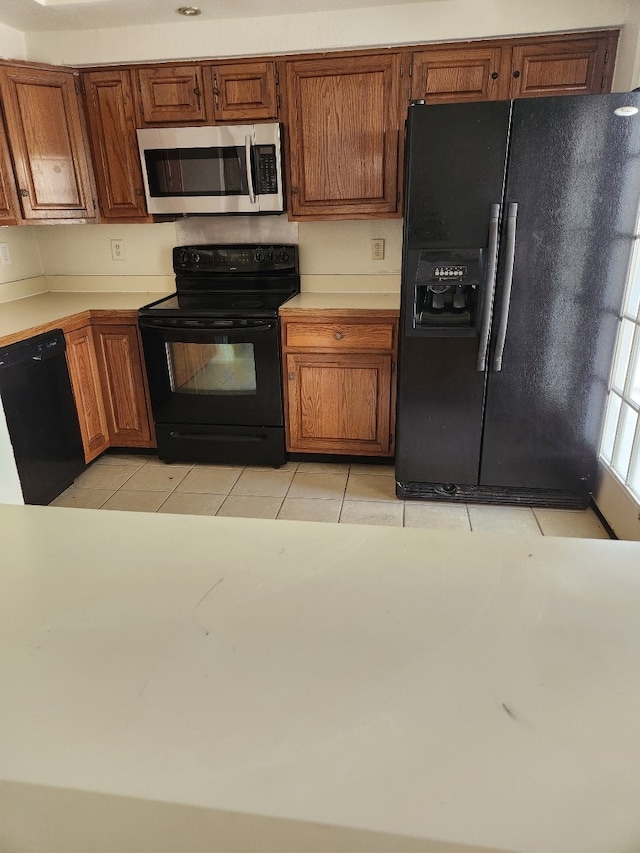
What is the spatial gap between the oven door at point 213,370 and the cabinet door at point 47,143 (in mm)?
787

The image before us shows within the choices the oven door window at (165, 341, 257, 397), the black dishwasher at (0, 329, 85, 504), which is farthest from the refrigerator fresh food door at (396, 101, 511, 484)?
the black dishwasher at (0, 329, 85, 504)

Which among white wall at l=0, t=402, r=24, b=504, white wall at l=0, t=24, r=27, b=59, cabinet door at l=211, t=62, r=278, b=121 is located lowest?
white wall at l=0, t=402, r=24, b=504

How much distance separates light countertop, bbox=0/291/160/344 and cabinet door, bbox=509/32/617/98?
7.30 feet

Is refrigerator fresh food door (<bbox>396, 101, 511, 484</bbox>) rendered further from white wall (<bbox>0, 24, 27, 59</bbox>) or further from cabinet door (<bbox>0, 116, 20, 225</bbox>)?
white wall (<bbox>0, 24, 27, 59</bbox>)

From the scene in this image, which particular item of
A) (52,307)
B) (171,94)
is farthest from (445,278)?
(52,307)

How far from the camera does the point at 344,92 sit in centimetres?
284

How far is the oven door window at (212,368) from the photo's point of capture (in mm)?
3066

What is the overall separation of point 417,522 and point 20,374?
1.94 m

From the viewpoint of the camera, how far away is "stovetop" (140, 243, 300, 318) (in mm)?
3352

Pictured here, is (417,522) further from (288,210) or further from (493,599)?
(493,599)

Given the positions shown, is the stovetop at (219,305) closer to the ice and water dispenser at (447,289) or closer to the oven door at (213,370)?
the oven door at (213,370)

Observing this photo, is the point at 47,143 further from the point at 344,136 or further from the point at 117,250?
the point at 344,136

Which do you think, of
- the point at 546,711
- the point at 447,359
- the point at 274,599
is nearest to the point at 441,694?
the point at 546,711

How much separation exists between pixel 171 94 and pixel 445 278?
178cm
